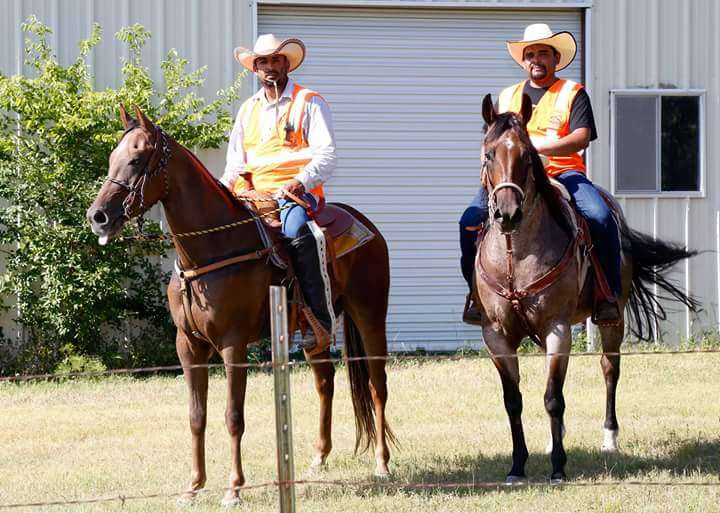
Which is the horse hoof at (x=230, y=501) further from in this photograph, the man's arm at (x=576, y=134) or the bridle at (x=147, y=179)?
the man's arm at (x=576, y=134)

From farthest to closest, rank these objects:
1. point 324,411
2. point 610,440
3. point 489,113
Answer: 1. point 610,440
2. point 324,411
3. point 489,113

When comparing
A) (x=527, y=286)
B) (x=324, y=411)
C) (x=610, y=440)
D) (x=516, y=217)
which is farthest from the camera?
(x=610, y=440)

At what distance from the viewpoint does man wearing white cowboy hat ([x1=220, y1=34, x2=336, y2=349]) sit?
25.8 ft

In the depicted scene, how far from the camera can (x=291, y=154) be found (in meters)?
8.11

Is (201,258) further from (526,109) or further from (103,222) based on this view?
(526,109)

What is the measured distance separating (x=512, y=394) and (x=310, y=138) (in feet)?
7.26

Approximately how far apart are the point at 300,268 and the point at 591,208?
6.95ft

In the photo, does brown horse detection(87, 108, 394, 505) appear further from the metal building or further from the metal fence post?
the metal building

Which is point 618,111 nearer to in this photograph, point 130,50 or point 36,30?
point 130,50

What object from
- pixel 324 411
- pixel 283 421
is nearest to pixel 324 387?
pixel 324 411

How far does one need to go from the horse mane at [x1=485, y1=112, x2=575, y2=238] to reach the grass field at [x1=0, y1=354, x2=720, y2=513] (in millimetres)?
1748

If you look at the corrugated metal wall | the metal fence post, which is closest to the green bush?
the corrugated metal wall

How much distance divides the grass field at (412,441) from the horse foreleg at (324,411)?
131 mm

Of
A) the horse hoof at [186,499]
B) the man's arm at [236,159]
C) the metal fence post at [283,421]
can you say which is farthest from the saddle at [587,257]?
the metal fence post at [283,421]
